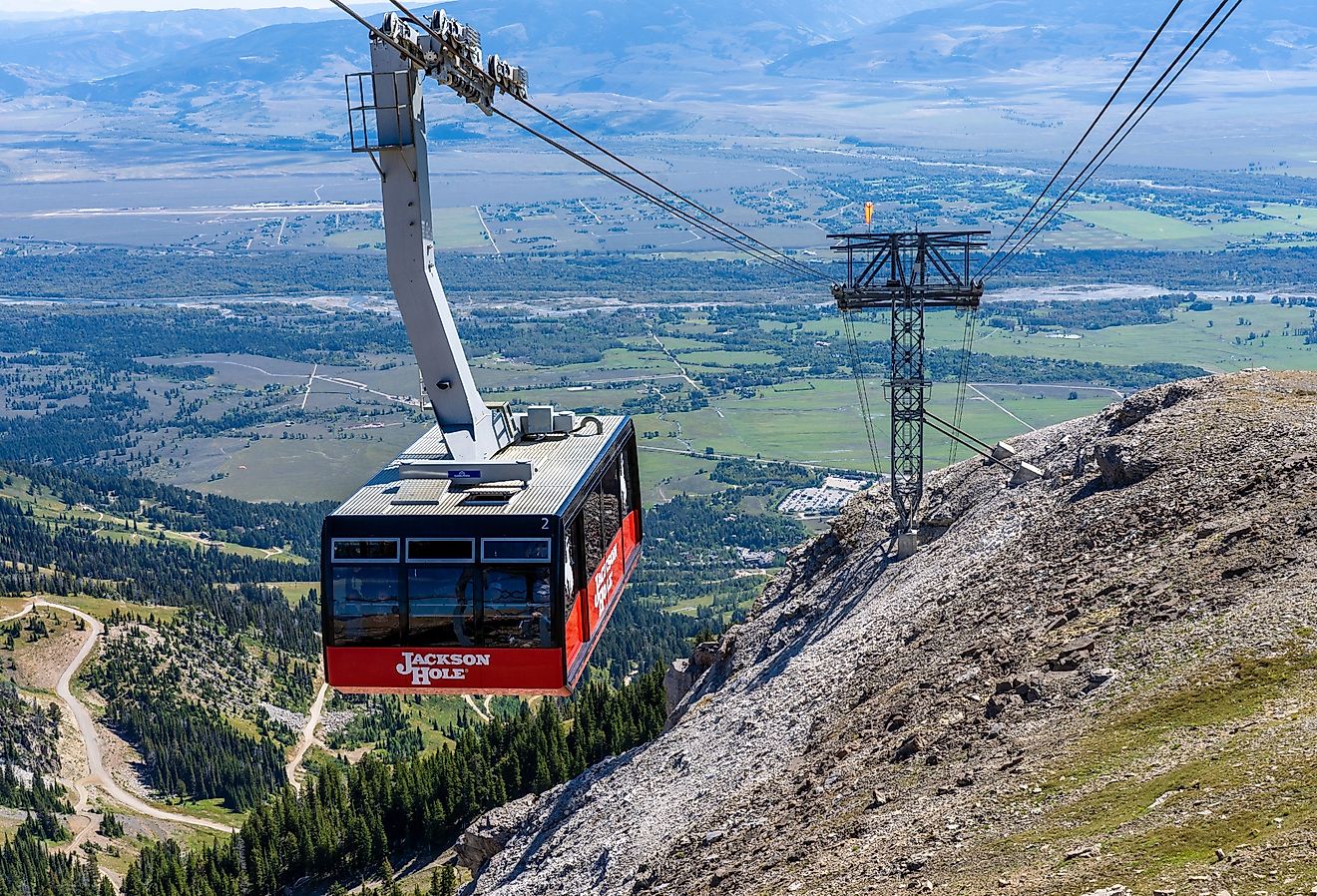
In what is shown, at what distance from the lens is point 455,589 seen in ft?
74.3

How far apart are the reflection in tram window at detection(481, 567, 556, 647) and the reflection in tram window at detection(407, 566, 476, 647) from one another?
0.23m

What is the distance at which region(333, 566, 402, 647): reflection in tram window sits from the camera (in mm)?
22688

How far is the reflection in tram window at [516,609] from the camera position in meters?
22.5

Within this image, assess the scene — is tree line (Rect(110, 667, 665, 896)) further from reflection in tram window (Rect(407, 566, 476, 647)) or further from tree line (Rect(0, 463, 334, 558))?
tree line (Rect(0, 463, 334, 558))

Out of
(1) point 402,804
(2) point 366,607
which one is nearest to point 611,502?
(2) point 366,607

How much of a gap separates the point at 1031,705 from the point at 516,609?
7.72 m

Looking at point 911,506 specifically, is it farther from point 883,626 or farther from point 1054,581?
point 1054,581

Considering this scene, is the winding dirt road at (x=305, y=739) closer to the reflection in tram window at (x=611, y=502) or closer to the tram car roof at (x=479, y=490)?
the reflection in tram window at (x=611, y=502)

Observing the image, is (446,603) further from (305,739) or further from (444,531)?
(305,739)

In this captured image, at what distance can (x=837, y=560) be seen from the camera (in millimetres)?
44875

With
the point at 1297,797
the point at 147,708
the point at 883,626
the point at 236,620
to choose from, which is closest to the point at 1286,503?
the point at 883,626

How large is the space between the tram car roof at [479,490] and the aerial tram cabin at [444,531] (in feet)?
0.12

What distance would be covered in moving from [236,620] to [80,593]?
43.9 feet

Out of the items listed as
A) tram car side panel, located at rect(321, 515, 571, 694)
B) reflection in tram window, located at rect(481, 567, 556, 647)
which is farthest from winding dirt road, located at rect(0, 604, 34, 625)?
reflection in tram window, located at rect(481, 567, 556, 647)
